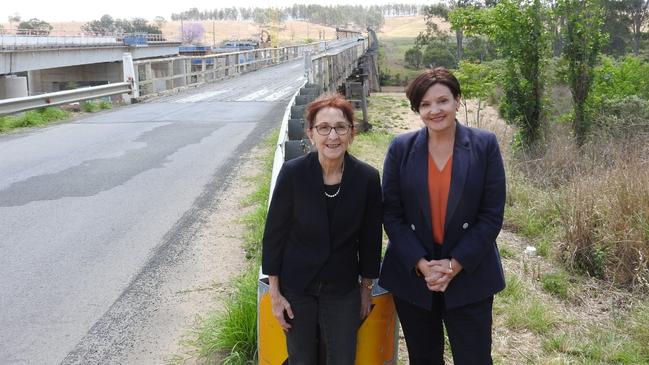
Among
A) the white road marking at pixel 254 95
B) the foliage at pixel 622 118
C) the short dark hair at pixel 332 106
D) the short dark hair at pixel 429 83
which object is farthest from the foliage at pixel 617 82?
the short dark hair at pixel 332 106

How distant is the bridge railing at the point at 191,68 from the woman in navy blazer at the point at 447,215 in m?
17.0

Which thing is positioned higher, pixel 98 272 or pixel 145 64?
pixel 145 64

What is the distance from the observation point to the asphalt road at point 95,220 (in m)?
4.18

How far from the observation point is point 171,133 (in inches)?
472

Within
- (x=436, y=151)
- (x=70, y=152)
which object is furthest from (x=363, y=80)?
(x=436, y=151)

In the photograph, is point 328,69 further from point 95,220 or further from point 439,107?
point 439,107

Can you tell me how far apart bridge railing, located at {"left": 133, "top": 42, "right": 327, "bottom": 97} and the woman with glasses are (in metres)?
17.0

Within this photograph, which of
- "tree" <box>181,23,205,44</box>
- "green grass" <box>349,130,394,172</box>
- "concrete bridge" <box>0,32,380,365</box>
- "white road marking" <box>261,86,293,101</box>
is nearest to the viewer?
"concrete bridge" <box>0,32,380,365</box>

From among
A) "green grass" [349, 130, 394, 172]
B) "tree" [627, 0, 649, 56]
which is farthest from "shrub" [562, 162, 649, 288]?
"tree" [627, 0, 649, 56]

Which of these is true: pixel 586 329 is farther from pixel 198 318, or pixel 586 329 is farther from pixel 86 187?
pixel 86 187

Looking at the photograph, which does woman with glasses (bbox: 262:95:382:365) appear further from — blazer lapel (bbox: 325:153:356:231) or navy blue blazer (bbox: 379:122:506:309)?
navy blue blazer (bbox: 379:122:506:309)

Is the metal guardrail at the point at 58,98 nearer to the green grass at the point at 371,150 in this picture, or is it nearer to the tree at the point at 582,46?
the green grass at the point at 371,150

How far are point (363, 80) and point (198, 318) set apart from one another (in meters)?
27.1

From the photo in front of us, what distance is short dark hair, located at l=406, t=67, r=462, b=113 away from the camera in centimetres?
281
